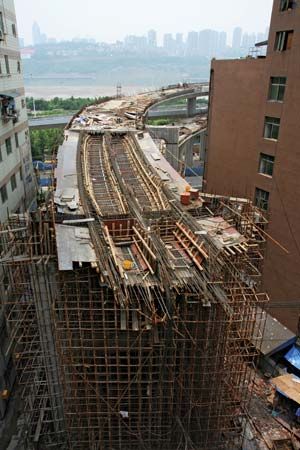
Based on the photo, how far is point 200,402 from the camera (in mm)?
15609

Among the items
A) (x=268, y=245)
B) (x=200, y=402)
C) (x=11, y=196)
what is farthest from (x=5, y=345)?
(x=268, y=245)

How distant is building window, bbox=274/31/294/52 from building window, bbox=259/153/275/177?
7091mm

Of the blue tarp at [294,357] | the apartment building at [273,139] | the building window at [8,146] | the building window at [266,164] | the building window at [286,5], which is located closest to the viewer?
the building window at [286,5]

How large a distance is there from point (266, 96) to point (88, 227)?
17.8m

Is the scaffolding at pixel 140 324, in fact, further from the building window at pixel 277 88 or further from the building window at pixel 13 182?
the building window at pixel 13 182

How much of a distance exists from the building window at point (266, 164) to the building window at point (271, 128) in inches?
55.8

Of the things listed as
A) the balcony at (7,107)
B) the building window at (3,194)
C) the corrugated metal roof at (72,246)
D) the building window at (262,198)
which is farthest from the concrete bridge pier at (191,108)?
the corrugated metal roof at (72,246)

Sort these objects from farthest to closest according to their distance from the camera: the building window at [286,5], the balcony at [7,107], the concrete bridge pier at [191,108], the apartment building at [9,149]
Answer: the concrete bridge pier at [191,108]
the balcony at [7,107]
the building window at [286,5]
the apartment building at [9,149]

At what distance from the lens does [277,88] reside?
25.7 metres

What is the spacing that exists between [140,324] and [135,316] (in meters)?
0.36

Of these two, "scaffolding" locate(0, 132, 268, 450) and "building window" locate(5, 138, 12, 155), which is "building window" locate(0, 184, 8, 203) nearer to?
"building window" locate(5, 138, 12, 155)

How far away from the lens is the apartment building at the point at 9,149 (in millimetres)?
22984

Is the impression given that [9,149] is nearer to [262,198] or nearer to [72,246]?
[72,246]

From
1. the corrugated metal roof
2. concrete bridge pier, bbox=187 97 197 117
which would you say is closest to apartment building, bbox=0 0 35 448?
the corrugated metal roof
